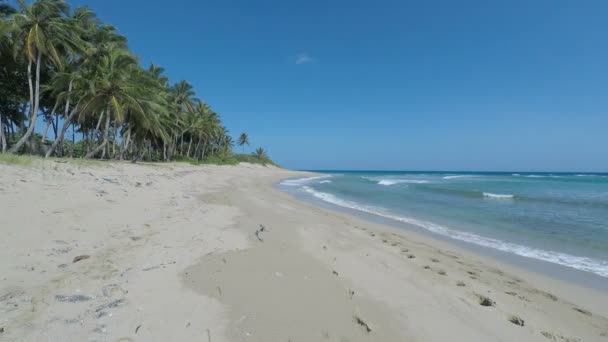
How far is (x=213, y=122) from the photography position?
152 ft

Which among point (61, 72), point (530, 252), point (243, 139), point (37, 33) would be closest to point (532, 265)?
point (530, 252)

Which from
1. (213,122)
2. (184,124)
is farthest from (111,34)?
(213,122)

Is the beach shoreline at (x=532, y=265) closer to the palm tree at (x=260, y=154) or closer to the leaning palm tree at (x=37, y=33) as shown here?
the leaning palm tree at (x=37, y=33)

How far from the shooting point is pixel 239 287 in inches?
133

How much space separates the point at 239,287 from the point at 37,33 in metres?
22.3

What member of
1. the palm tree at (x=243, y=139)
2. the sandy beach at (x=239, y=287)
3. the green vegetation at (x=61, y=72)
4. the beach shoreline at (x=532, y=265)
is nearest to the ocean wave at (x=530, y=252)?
the beach shoreline at (x=532, y=265)

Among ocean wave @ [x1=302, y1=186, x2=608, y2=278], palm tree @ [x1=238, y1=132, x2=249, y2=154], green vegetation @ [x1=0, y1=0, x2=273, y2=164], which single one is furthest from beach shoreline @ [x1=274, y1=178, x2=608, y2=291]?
palm tree @ [x1=238, y1=132, x2=249, y2=154]

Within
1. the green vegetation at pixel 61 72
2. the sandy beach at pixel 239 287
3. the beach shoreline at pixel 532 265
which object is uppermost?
the green vegetation at pixel 61 72

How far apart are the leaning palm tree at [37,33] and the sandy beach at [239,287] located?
14.5 metres

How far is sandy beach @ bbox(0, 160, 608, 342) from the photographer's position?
8.27 ft

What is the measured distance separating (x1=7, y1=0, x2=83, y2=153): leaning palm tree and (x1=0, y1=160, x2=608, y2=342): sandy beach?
14506 millimetres

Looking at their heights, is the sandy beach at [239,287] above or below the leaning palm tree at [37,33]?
below

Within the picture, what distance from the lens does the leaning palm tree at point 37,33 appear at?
15.7 meters

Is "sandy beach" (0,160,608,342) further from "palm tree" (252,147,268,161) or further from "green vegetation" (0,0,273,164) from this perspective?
"palm tree" (252,147,268,161)
